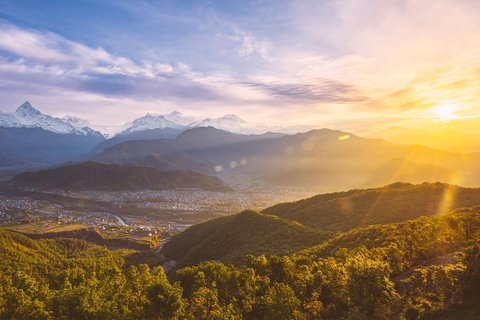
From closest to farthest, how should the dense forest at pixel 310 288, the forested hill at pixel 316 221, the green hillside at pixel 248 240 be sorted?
the dense forest at pixel 310 288 < the green hillside at pixel 248 240 < the forested hill at pixel 316 221

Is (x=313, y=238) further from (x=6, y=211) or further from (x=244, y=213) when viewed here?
(x=6, y=211)

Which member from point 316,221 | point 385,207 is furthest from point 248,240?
point 385,207

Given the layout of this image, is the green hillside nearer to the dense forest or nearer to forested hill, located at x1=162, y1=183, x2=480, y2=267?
forested hill, located at x1=162, y1=183, x2=480, y2=267

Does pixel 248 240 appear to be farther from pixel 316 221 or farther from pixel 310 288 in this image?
pixel 310 288

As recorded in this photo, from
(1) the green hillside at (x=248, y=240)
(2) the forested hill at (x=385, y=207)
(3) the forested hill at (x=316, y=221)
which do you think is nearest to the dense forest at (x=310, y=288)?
(1) the green hillside at (x=248, y=240)

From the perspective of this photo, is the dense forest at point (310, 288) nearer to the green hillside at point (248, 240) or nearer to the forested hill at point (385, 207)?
the green hillside at point (248, 240)
